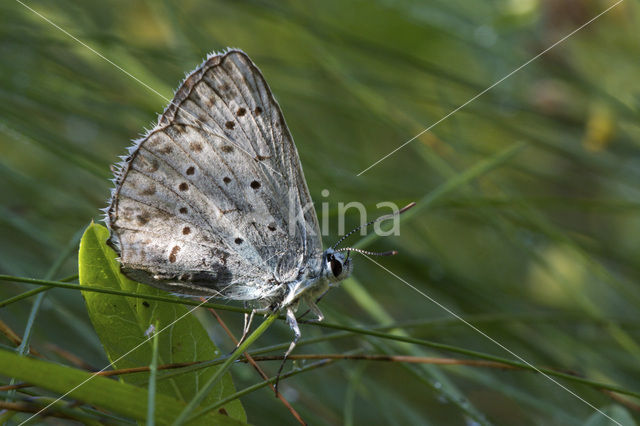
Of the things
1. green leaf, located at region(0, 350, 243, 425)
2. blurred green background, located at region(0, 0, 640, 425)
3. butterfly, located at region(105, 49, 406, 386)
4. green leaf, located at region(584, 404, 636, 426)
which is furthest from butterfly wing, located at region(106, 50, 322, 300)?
green leaf, located at region(584, 404, 636, 426)

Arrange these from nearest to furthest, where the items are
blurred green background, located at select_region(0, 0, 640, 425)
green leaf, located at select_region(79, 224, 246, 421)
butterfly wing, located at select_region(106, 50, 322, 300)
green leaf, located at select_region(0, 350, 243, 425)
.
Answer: green leaf, located at select_region(0, 350, 243, 425)
green leaf, located at select_region(79, 224, 246, 421)
butterfly wing, located at select_region(106, 50, 322, 300)
blurred green background, located at select_region(0, 0, 640, 425)

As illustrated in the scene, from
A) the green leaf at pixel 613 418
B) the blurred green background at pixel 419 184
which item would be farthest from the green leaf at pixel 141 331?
the green leaf at pixel 613 418

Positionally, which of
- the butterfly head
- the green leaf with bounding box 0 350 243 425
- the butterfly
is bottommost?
the green leaf with bounding box 0 350 243 425

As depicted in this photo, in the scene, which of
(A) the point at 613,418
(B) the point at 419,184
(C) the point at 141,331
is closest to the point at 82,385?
(C) the point at 141,331

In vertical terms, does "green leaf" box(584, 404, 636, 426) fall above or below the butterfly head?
below

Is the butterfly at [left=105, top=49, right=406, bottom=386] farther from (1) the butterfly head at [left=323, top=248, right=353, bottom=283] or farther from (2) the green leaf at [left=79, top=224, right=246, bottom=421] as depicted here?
(2) the green leaf at [left=79, top=224, right=246, bottom=421]

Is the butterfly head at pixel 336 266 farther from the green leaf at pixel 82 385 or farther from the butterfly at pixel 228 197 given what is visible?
the green leaf at pixel 82 385

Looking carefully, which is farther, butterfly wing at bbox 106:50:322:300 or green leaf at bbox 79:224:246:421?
butterfly wing at bbox 106:50:322:300
